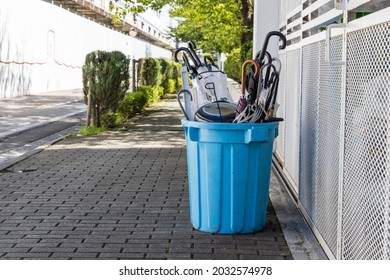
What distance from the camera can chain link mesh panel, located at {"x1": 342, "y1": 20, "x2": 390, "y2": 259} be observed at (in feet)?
11.0

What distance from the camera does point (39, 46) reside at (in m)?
32.5

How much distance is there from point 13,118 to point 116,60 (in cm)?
485

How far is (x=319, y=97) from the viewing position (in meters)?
5.32

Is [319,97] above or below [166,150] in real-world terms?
above

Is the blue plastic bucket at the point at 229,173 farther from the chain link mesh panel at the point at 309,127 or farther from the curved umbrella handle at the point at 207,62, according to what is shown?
the curved umbrella handle at the point at 207,62

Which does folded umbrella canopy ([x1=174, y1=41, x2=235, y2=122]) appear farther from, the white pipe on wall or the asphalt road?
the white pipe on wall

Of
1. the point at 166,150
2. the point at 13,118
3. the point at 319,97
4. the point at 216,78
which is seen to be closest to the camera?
the point at 319,97

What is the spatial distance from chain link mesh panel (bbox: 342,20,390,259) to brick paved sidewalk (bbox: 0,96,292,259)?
Result: 104cm

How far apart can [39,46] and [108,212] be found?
90.2ft

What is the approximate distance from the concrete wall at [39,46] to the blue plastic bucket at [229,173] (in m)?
22.1

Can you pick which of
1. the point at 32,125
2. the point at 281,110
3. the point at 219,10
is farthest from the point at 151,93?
the point at 281,110

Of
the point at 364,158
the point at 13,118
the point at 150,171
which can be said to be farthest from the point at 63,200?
the point at 13,118

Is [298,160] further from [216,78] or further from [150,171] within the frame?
[150,171]

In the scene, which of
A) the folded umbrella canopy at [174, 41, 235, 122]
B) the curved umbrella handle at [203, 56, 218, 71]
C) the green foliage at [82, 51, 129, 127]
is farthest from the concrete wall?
the folded umbrella canopy at [174, 41, 235, 122]
